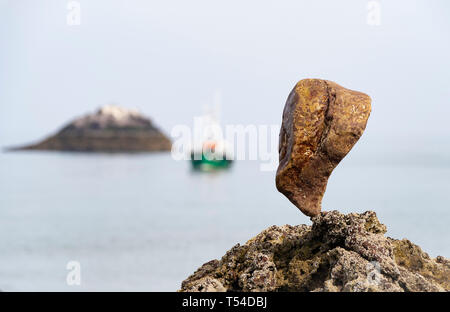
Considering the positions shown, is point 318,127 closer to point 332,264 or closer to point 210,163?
point 332,264

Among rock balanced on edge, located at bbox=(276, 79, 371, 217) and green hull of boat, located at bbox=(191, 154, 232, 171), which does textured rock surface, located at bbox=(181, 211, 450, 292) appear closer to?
rock balanced on edge, located at bbox=(276, 79, 371, 217)

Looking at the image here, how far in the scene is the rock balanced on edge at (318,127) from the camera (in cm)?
765

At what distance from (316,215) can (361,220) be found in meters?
0.55

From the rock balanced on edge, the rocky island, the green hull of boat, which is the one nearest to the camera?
the rocky island

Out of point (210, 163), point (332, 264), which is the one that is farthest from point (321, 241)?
point (210, 163)

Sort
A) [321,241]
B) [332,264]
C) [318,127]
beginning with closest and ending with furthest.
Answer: [332,264], [318,127], [321,241]

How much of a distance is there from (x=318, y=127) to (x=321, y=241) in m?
1.35

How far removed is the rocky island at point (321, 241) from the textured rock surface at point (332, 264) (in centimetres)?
1

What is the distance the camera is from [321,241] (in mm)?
7980

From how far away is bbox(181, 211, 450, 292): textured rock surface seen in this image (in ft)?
23.7

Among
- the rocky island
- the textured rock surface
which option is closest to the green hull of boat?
the textured rock surface

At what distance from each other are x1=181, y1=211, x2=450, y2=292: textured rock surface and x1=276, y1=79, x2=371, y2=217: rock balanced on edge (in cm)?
57
